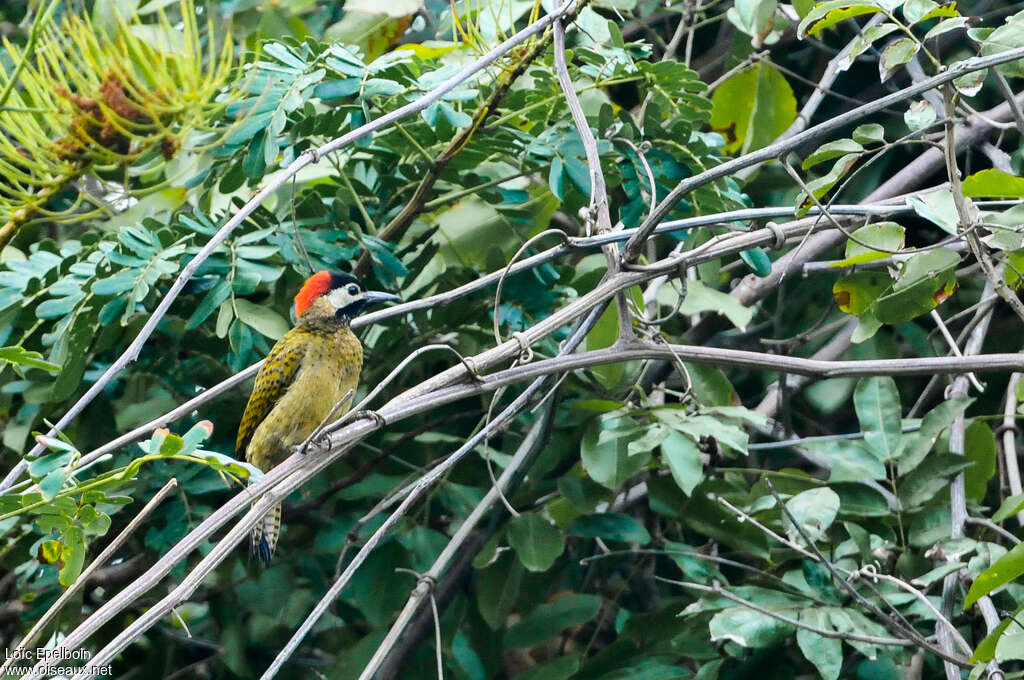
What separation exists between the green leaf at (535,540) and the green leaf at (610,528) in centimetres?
9

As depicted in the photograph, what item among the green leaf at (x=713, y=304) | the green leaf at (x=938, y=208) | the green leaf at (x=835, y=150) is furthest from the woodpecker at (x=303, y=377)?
the green leaf at (x=938, y=208)

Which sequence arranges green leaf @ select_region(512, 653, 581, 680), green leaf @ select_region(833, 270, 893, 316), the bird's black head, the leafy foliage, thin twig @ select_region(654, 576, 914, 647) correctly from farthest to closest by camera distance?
1. the bird's black head
2. green leaf @ select_region(512, 653, 581, 680)
3. the leafy foliage
4. thin twig @ select_region(654, 576, 914, 647)
5. green leaf @ select_region(833, 270, 893, 316)

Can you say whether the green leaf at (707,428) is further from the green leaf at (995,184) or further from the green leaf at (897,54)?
the green leaf at (897,54)

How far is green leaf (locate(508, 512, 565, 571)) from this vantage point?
10.2 ft

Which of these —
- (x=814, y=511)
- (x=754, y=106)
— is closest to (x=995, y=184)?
(x=814, y=511)

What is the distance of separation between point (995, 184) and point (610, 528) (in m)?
1.56

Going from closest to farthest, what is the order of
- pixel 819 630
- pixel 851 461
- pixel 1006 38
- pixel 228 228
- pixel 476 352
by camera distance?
pixel 1006 38, pixel 228 228, pixel 819 630, pixel 851 461, pixel 476 352

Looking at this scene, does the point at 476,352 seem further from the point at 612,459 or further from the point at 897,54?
the point at 897,54

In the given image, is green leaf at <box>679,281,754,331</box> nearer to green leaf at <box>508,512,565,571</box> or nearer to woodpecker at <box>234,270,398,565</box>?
green leaf at <box>508,512,565,571</box>

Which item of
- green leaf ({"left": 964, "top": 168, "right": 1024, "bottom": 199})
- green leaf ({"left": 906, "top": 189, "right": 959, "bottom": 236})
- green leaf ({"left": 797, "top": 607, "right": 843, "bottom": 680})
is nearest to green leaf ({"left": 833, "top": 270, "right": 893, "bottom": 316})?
green leaf ({"left": 906, "top": 189, "right": 959, "bottom": 236})

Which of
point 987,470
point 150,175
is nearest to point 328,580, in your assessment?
point 150,175

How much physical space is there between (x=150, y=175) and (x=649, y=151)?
1792 mm

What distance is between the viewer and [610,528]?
A: 3.28 meters

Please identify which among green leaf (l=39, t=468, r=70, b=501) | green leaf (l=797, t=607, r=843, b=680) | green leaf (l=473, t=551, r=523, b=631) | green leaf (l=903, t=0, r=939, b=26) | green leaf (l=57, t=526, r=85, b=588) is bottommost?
green leaf (l=473, t=551, r=523, b=631)
